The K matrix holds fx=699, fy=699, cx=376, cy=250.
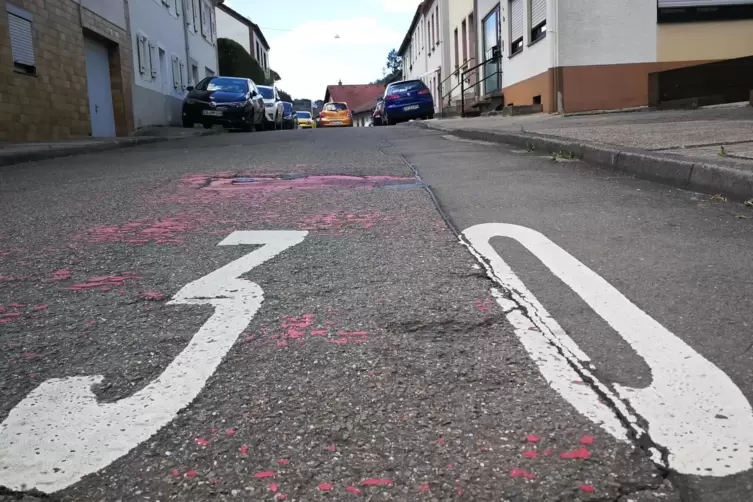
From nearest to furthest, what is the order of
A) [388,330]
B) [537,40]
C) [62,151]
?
[388,330]
[62,151]
[537,40]

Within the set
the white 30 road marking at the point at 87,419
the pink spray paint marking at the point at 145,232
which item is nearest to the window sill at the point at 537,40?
the pink spray paint marking at the point at 145,232

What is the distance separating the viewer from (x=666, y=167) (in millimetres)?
5938

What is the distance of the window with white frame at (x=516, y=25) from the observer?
19698 millimetres

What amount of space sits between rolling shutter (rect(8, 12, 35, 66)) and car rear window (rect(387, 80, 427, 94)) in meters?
16.5

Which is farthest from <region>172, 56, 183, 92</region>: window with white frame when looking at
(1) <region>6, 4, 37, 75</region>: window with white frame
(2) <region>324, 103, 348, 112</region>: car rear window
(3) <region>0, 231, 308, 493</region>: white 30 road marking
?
(3) <region>0, 231, 308, 493</region>: white 30 road marking

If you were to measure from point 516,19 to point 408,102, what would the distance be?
874 centimetres

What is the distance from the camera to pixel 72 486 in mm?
1562

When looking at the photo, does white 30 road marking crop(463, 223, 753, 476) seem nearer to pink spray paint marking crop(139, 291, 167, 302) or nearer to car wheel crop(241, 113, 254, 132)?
pink spray paint marking crop(139, 291, 167, 302)

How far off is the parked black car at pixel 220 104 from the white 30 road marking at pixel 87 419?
2050 cm

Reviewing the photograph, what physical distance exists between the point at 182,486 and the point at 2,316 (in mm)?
1608

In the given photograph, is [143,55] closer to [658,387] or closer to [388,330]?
[388,330]

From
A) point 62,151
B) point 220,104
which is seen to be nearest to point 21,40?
point 62,151

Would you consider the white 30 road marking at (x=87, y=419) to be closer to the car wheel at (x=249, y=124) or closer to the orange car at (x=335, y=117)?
the car wheel at (x=249, y=124)

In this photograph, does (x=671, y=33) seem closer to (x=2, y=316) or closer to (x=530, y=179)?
(x=530, y=179)
